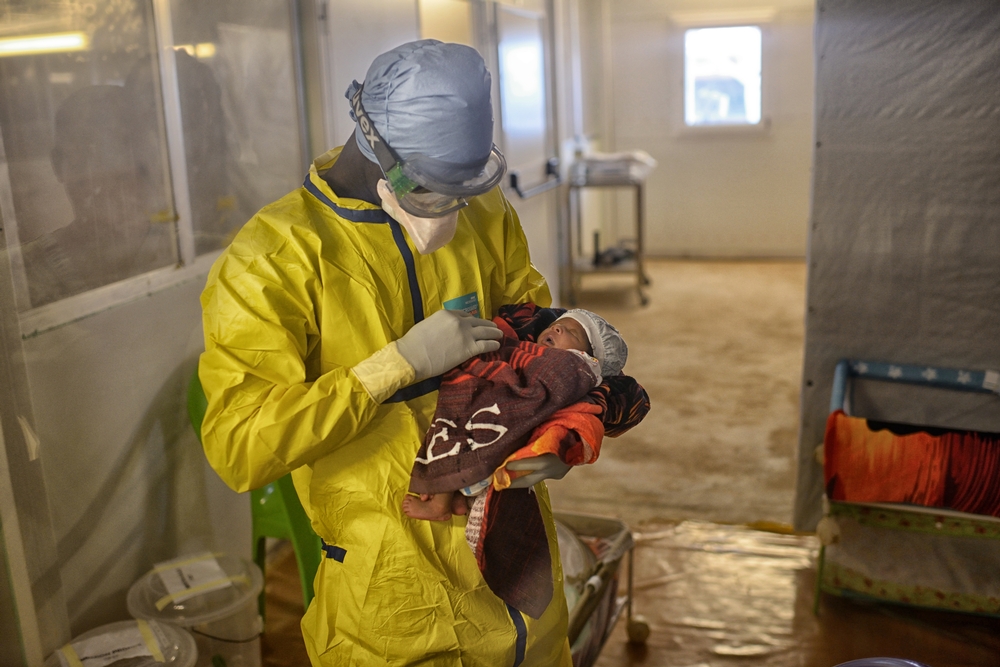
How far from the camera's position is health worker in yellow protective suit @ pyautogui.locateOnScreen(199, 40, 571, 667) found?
113 centimetres

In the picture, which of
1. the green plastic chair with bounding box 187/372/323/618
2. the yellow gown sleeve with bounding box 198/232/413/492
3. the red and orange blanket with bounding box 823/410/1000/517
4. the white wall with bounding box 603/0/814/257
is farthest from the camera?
the white wall with bounding box 603/0/814/257

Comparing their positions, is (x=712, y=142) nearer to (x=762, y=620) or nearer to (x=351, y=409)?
(x=762, y=620)

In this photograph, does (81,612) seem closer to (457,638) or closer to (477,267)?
(457,638)

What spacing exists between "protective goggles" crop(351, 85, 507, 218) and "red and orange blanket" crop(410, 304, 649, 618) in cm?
23

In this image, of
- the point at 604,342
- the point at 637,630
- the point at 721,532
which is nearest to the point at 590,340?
the point at 604,342

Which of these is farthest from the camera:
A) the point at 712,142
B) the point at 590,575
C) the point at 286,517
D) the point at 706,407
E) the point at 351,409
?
the point at 712,142

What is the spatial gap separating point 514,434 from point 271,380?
1.08 ft

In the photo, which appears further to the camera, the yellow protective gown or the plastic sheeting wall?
the plastic sheeting wall

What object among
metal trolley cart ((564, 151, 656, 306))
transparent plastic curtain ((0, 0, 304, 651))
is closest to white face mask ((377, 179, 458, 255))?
transparent plastic curtain ((0, 0, 304, 651))

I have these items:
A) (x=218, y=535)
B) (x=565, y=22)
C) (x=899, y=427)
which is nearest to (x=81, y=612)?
(x=218, y=535)

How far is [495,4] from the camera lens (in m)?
3.80

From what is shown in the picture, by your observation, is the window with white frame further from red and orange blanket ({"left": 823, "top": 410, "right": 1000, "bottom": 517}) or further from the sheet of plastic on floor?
red and orange blanket ({"left": 823, "top": 410, "right": 1000, "bottom": 517})

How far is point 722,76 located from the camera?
6.62 metres

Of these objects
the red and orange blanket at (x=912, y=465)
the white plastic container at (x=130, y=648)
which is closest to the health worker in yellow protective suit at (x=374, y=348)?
the white plastic container at (x=130, y=648)
